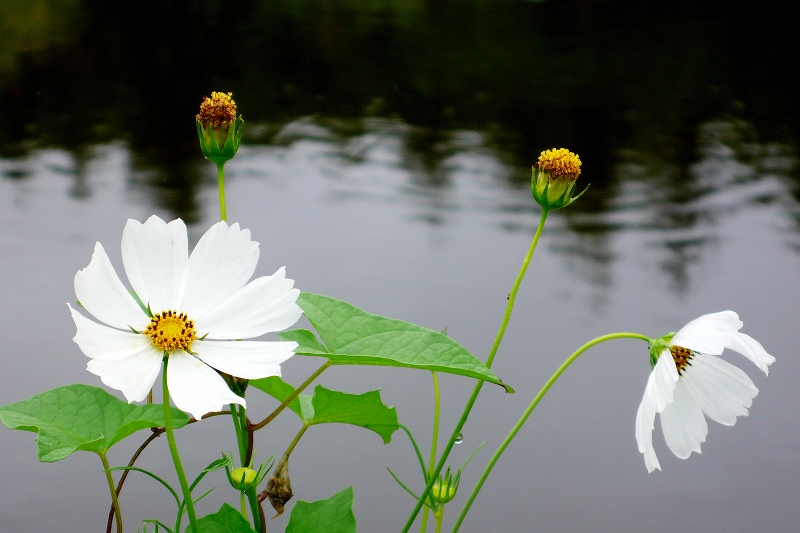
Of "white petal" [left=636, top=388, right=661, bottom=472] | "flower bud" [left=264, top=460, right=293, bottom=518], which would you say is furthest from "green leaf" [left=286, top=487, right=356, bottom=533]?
"white petal" [left=636, top=388, right=661, bottom=472]

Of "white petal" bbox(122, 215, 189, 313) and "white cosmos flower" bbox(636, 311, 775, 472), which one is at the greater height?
"white petal" bbox(122, 215, 189, 313)

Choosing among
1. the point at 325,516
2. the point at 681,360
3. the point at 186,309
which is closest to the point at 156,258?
the point at 186,309

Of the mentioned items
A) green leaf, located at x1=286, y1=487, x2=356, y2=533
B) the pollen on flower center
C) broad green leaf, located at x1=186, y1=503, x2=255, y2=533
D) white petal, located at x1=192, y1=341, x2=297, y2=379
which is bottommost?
green leaf, located at x1=286, y1=487, x2=356, y2=533

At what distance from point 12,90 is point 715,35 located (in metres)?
1.85

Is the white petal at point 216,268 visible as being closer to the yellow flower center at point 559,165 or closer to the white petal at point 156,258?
the white petal at point 156,258

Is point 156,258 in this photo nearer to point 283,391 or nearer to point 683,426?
point 283,391

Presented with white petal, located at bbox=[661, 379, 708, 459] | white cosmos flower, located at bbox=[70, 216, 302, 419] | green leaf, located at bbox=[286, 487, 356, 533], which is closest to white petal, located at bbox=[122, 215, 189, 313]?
white cosmos flower, located at bbox=[70, 216, 302, 419]

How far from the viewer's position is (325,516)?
1.21 feet

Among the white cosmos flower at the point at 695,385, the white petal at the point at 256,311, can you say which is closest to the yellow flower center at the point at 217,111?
the white petal at the point at 256,311

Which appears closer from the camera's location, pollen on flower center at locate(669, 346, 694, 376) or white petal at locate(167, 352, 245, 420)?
white petal at locate(167, 352, 245, 420)

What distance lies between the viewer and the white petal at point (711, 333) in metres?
0.33

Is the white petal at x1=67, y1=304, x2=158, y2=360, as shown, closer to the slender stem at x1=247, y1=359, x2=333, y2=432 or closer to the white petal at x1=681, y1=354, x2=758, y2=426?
the slender stem at x1=247, y1=359, x2=333, y2=432

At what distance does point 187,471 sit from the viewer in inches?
29.8

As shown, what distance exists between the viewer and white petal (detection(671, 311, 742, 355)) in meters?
0.33
